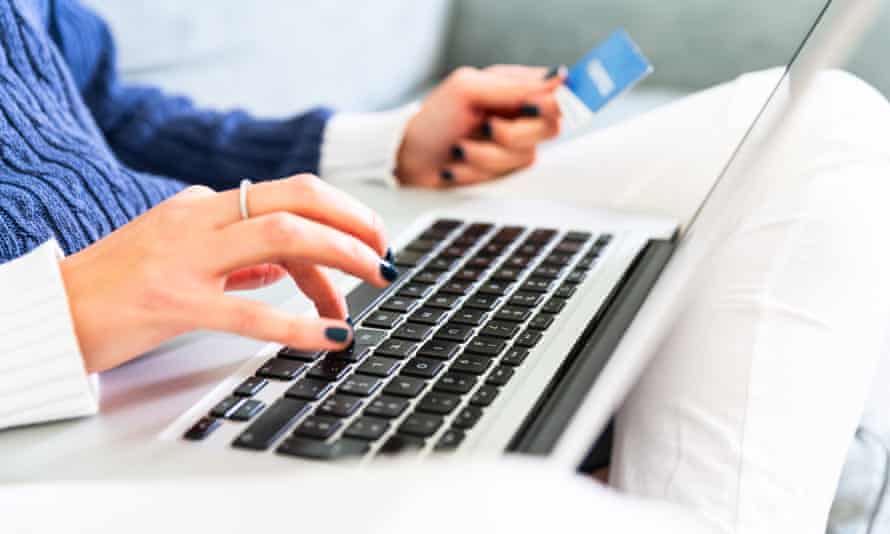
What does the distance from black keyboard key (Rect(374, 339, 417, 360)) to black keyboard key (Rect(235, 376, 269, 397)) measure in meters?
0.07

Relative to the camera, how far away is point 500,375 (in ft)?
1.66

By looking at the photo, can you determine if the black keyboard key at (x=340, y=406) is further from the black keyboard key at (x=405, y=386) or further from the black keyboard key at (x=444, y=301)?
the black keyboard key at (x=444, y=301)

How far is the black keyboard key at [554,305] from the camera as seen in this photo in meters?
0.60

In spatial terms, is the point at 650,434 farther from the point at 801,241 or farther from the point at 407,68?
the point at 407,68

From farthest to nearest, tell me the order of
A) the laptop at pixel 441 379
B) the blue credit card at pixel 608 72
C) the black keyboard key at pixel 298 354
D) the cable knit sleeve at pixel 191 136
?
the cable knit sleeve at pixel 191 136 < the blue credit card at pixel 608 72 < the black keyboard key at pixel 298 354 < the laptop at pixel 441 379

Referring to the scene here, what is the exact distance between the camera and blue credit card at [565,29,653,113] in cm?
84

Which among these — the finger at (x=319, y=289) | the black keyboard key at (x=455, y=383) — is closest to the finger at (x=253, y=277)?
the finger at (x=319, y=289)

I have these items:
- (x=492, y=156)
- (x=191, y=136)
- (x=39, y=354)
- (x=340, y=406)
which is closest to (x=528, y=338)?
(x=340, y=406)

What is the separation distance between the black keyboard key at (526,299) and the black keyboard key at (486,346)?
0.20ft

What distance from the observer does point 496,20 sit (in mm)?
1689

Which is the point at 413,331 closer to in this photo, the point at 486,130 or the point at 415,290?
the point at 415,290

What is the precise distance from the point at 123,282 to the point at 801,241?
1.28 feet

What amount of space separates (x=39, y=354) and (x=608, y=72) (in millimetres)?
535

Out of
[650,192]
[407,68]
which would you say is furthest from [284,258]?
[407,68]
